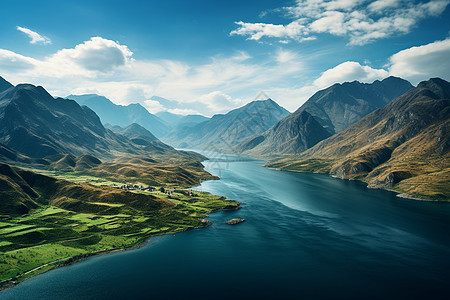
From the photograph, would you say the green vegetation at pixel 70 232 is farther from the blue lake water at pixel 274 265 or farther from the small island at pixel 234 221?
the small island at pixel 234 221

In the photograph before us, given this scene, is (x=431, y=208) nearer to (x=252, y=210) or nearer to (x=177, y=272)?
(x=252, y=210)

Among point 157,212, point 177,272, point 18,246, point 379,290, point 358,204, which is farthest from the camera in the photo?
point 358,204

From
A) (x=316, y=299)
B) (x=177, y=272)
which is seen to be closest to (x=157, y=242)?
(x=177, y=272)

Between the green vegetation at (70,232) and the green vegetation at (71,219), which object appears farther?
the green vegetation at (71,219)

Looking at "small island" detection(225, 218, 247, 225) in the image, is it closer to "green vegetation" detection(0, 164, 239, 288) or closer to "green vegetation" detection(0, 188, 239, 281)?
"green vegetation" detection(0, 164, 239, 288)

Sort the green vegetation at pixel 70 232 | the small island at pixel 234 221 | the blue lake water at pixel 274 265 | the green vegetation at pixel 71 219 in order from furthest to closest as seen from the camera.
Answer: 1. the small island at pixel 234 221
2. the green vegetation at pixel 71 219
3. the green vegetation at pixel 70 232
4. the blue lake water at pixel 274 265

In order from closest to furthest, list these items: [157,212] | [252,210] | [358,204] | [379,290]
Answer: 1. [379,290]
2. [157,212]
3. [252,210]
4. [358,204]

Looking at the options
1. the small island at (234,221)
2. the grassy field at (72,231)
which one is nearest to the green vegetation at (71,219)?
the grassy field at (72,231)
